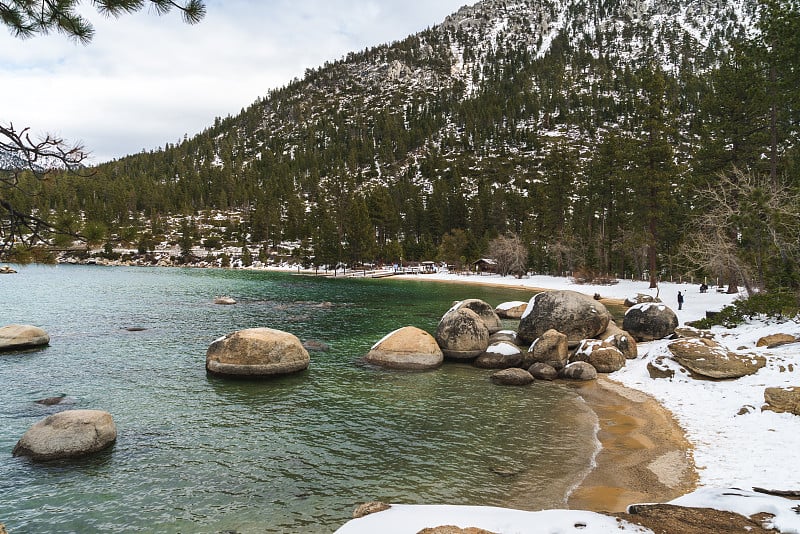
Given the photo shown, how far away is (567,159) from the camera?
8281 centimetres

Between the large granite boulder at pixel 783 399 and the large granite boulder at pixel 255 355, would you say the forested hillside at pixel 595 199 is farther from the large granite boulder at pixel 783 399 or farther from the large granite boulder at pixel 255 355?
the large granite boulder at pixel 783 399

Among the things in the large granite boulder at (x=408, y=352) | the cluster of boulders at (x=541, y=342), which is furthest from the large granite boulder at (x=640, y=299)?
the large granite boulder at (x=408, y=352)

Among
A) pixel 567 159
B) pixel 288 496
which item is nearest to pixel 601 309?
pixel 288 496

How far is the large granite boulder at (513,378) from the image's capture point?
773 inches

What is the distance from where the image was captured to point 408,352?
22828mm

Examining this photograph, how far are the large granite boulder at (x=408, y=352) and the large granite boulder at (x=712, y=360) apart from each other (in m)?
10.8

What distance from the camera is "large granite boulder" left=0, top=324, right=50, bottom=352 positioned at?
81.9ft

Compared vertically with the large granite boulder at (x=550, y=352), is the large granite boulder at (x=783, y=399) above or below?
above

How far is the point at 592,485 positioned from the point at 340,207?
13009 cm

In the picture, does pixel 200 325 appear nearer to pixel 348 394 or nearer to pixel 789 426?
pixel 348 394

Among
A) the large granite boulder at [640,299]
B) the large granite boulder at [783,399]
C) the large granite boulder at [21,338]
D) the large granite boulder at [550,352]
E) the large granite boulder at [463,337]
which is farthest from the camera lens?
the large granite boulder at [640,299]

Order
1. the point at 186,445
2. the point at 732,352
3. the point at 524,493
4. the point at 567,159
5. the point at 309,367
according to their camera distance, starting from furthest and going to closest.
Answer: the point at 567,159
the point at 309,367
the point at 732,352
the point at 186,445
the point at 524,493

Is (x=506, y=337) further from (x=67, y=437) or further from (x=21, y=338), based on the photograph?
(x=21, y=338)

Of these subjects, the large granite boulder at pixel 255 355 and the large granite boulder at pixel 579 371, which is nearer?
the large granite boulder at pixel 579 371
